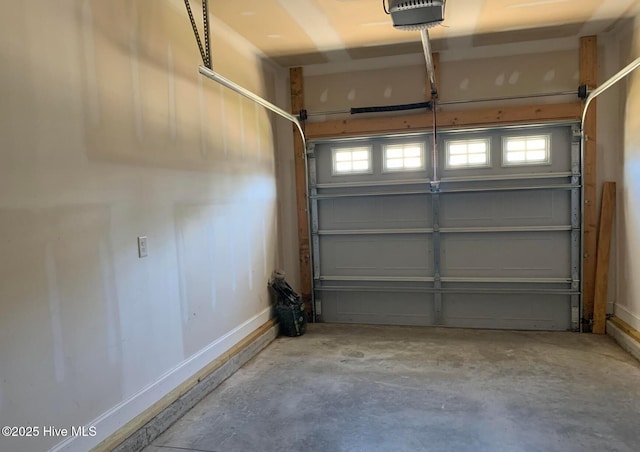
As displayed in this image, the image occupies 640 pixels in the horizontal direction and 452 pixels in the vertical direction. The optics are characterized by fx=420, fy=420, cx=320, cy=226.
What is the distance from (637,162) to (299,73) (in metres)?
3.36

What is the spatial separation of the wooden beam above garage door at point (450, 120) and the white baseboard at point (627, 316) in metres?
1.86

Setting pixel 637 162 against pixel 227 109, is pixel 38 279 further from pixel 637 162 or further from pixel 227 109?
pixel 637 162

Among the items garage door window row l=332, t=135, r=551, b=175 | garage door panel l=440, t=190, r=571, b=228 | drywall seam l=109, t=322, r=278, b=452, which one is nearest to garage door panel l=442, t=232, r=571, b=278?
garage door panel l=440, t=190, r=571, b=228

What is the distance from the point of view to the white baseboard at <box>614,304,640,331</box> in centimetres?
366

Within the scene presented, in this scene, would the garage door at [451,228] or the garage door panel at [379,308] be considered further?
the garage door panel at [379,308]

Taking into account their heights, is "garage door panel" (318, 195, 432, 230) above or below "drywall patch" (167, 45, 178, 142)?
below

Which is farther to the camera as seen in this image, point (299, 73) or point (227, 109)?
point (299, 73)

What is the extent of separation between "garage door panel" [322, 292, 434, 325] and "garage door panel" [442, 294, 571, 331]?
234 millimetres

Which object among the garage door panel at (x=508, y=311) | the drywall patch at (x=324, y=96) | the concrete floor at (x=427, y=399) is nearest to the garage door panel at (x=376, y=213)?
the garage door panel at (x=508, y=311)

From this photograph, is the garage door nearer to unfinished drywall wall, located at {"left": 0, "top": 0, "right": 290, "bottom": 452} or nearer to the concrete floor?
the concrete floor

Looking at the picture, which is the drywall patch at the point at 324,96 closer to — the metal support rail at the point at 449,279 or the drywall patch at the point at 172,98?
the metal support rail at the point at 449,279

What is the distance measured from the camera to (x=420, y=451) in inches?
89.4

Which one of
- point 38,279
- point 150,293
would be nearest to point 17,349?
point 38,279

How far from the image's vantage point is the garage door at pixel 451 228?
423 cm
